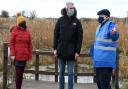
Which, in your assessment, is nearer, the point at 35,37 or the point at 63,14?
the point at 63,14

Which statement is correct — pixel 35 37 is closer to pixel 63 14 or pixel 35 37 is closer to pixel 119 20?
pixel 119 20

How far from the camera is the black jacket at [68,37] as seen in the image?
10.8m

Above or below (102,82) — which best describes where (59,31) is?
above

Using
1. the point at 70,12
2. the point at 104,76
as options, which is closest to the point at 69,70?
the point at 70,12

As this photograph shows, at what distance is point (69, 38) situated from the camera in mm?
10781

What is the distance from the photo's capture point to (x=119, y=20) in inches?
945

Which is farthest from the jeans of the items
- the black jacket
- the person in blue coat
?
the person in blue coat

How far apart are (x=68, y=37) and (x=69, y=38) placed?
0.10 ft

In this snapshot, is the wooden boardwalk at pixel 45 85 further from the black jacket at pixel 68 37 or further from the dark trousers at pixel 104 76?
the dark trousers at pixel 104 76

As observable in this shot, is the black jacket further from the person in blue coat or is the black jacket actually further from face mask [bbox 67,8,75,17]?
the person in blue coat

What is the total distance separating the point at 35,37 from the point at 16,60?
10.1 meters

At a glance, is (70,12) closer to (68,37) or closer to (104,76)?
(68,37)

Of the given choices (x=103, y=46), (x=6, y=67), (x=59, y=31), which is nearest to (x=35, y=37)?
(x=6, y=67)

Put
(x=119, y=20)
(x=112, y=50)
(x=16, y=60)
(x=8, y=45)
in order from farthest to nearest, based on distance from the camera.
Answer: (x=119, y=20) < (x=8, y=45) < (x=16, y=60) < (x=112, y=50)
